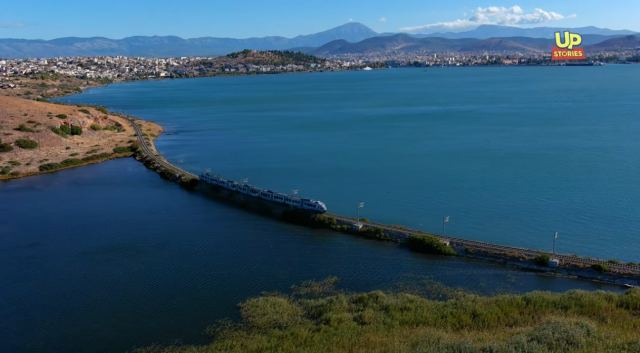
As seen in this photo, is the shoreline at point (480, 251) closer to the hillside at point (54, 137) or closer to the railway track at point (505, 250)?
the railway track at point (505, 250)

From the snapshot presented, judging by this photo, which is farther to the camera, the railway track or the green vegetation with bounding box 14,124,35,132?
the green vegetation with bounding box 14,124,35,132

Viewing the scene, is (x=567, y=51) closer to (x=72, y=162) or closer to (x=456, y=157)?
(x=456, y=157)

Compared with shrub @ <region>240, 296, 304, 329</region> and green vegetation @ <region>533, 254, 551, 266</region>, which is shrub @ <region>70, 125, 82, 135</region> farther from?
green vegetation @ <region>533, 254, 551, 266</region>

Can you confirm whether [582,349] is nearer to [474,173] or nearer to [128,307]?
[128,307]

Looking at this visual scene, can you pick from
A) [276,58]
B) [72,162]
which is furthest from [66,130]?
[276,58]

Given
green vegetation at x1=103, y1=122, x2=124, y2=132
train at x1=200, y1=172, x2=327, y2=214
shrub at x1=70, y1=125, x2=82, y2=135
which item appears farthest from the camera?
green vegetation at x1=103, y1=122, x2=124, y2=132

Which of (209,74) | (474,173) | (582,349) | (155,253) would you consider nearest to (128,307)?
(155,253)

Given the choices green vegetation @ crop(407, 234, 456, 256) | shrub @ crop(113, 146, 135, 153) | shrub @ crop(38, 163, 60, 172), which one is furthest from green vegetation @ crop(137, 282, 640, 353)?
shrub @ crop(113, 146, 135, 153)

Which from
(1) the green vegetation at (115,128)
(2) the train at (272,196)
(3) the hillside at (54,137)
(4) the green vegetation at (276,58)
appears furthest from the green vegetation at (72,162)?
(4) the green vegetation at (276,58)
